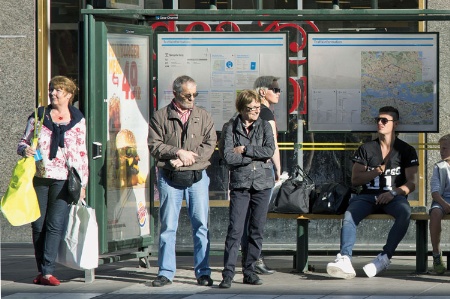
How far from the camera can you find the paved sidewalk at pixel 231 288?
8.31 metres

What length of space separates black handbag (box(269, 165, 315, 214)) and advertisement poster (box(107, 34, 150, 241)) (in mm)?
1269

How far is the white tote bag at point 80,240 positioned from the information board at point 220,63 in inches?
63.4

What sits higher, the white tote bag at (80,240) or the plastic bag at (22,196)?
the plastic bag at (22,196)

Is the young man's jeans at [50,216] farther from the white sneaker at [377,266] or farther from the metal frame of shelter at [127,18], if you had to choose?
the white sneaker at [377,266]

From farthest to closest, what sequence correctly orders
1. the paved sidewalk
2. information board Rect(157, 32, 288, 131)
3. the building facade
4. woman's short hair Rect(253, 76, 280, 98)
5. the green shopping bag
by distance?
1. the building facade
2. information board Rect(157, 32, 288, 131)
3. woman's short hair Rect(253, 76, 280, 98)
4. the green shopping bag
5. the paved sidewalk

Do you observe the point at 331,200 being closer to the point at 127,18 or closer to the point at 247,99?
the point at 247,99

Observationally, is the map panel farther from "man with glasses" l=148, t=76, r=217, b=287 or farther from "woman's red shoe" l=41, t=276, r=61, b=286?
"woman's red shoe" l=41, t=276, r=61, b=286

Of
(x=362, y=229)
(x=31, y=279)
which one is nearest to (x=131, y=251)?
(x=31, y=279)

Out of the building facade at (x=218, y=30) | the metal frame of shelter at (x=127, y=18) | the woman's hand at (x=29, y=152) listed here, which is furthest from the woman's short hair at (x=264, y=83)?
the woman's hand at (x=29, y=152)

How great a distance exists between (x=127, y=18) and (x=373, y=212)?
2.85 meters

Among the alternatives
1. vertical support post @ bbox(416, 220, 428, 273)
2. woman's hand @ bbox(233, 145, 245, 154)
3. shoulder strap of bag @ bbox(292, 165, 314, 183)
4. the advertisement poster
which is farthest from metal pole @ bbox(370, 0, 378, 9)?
woman's hand @ bbox(233, 145, 245, 154)

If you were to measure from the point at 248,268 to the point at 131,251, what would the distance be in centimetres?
151

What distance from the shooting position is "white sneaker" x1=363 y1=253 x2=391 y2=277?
9.13m

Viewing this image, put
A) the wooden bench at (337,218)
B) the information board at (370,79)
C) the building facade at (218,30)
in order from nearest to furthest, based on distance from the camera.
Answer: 1. the wooden bench at (337,218)
2. the information board at (370,79)
3. the building facade at (218,30)
